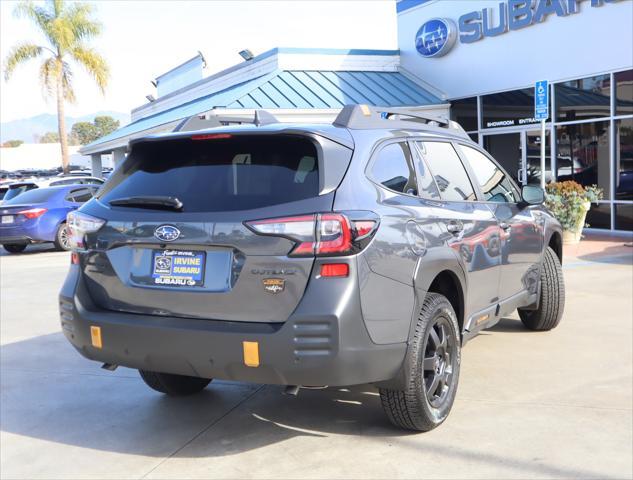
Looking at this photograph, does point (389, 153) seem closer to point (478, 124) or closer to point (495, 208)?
point (495, 208)

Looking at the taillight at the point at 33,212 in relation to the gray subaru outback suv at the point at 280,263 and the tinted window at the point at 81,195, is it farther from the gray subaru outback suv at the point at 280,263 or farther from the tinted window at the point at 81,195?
the gray subaru outback suv at the point at 280,263

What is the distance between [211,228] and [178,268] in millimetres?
297

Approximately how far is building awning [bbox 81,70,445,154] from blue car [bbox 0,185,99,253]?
342cm

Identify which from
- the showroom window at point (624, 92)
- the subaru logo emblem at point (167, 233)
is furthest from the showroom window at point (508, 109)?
the subaru logo emblem at point (167, 233)

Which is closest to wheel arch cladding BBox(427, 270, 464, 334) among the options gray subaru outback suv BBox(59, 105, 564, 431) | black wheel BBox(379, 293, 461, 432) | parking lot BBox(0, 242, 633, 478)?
gray subaru outback suv BBox(59, 105, 564, 431)

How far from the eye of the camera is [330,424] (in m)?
4.39

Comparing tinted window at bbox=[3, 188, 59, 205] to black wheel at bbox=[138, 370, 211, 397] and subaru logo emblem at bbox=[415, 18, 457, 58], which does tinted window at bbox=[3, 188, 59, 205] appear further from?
black wheel at bbox=[138, 370, 211, 397]

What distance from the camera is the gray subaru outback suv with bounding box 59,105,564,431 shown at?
3461 millimetres

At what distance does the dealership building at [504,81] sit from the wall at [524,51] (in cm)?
2

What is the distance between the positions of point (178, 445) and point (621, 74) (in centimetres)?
1292

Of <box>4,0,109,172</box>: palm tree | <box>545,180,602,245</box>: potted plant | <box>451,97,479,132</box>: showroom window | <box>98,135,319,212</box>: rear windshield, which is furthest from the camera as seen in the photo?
<box>4,0,109,172</box>: palm tree

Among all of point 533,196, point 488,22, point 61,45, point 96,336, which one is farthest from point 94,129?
point 96,336

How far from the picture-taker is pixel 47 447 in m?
4.20

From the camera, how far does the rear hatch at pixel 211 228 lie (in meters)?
3.50
